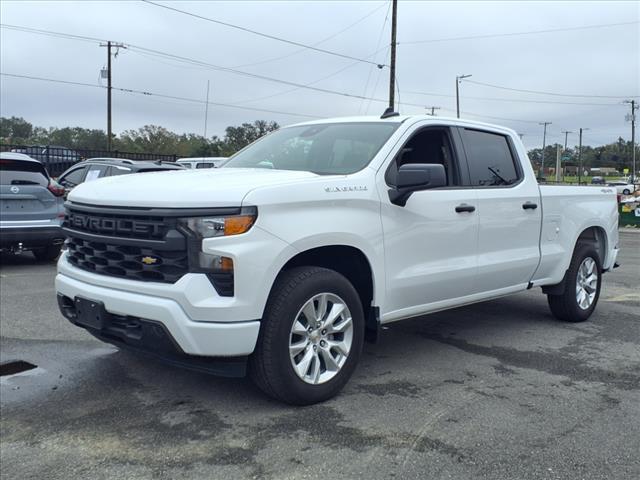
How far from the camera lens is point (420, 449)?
3348 millimetres

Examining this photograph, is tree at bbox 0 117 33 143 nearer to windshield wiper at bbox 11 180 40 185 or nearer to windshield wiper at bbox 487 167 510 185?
windshield wiper at bbox 11 180 40 185

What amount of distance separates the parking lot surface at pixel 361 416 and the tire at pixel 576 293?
0.52 metres

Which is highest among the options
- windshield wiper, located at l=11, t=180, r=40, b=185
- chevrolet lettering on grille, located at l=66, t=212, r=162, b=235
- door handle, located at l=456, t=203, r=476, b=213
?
windshield wiper, located at l=11, t=180, r=40, b=185

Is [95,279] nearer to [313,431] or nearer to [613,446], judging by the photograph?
[313,431]

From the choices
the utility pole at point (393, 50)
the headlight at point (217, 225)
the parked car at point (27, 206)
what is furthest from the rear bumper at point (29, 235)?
the utility pole at point (393, 50)

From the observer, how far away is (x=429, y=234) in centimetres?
459

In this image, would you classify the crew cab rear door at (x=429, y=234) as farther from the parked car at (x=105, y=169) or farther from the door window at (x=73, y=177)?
the door window at (x=73, y=177)

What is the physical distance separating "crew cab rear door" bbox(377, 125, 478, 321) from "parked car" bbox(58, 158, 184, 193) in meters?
7.01

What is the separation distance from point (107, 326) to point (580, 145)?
9460 centimetres

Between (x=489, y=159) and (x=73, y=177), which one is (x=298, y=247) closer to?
(x=489, y=159)

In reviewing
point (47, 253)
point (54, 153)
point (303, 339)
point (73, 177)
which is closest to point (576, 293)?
point (303, 339)

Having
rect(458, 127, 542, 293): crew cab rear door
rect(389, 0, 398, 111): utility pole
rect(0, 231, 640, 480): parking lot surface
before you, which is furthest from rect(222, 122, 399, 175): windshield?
rect(389, 0, 398, 111): utility pole

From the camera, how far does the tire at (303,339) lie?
3.63 metres

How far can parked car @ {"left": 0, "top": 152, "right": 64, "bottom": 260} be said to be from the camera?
9.05 meters
